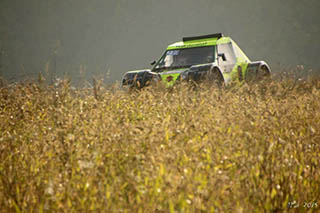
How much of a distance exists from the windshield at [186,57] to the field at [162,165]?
5.41 meters

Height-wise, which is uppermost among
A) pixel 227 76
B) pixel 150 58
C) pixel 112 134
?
pixel 112 134

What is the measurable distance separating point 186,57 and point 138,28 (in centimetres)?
5360

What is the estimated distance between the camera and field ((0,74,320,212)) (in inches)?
104

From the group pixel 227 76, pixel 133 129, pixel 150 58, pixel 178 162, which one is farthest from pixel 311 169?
pixel 150 58

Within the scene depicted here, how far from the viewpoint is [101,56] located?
62062 mm

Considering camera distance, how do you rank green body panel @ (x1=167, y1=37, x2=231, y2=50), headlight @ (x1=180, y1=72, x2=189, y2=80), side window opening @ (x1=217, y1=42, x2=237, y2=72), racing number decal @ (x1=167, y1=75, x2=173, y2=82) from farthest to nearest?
green body panel @ (x1=167, y1=37, x2=231, y2=50) < side window opening @ (x1=217, y1=42, x2=237, y2=72) < racing number decal @ (x1=167, y1=75, x2=173, y2=82) < headlight @ (x1=180, y1=72, x2=189, y2=80)

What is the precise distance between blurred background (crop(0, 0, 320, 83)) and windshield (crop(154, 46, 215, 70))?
4069 centimetres

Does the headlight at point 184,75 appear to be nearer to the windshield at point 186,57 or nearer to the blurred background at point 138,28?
the windshield at point 186,57

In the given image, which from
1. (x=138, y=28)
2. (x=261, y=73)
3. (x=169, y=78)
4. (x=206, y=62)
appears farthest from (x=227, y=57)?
(x=138, y=28)

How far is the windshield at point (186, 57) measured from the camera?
33.6 ft

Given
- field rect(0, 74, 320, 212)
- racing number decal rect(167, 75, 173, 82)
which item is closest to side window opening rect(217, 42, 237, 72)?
racing number decal rect(167, 75, 173, 82)

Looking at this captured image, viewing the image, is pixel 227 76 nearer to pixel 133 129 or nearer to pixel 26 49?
pixel 133 129

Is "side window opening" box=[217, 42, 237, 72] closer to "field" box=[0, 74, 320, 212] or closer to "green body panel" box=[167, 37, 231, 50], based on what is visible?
"green body panel" box=[167, 37, 231, 50]

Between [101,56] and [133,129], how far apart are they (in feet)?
196
